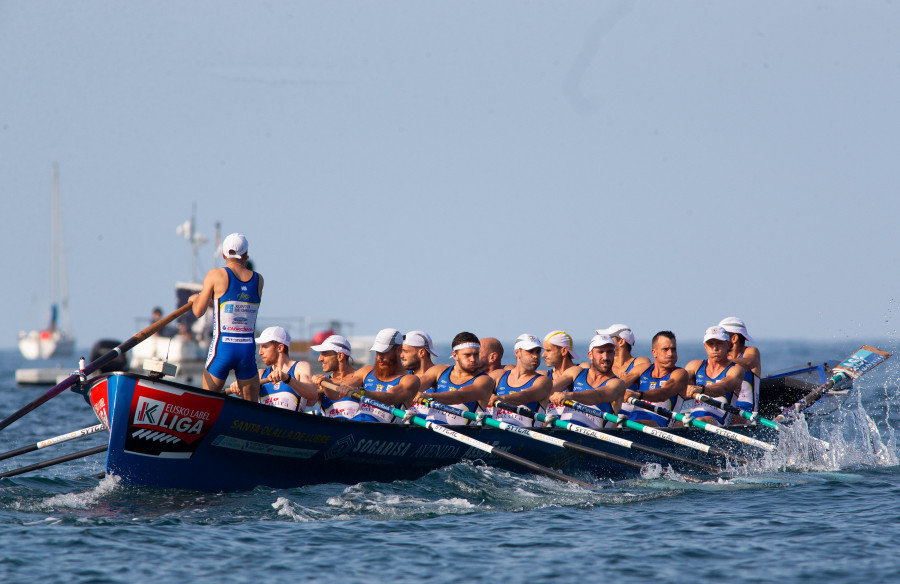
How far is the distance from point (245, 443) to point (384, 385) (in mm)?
1871

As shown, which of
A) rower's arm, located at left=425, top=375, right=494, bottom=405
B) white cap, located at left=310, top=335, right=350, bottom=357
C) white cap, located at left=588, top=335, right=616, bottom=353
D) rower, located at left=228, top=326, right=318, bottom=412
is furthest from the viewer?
white cap, located at left=588, top=335, right=616, bottom=353

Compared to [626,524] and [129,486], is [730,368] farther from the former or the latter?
[129,486]

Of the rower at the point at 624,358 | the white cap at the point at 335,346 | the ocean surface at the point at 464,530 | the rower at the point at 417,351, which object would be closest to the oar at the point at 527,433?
the ocean surface at the point at 464,530

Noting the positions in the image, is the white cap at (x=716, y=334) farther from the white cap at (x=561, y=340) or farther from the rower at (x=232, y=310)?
the rower at (x=232, y=310)

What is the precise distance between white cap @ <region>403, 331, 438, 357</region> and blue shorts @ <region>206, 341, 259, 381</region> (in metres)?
2.19

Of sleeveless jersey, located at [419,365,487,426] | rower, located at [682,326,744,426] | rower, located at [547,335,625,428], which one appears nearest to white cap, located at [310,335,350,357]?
sleeveless jersey, located at [419,365,487,426]

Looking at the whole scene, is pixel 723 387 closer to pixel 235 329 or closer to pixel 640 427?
pixel 640 427

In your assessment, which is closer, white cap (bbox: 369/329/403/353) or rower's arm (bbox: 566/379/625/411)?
white cap (bbox: 369/329/403/353)

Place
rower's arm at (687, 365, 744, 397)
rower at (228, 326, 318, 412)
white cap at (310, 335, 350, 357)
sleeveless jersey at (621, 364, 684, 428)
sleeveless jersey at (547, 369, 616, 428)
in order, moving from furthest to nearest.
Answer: rower's arm at (687, 365, 744, 397)
sleeveless jersey at (621, 364, 684, 428)
sleeveless jersey at (547, 369, 616, 428)
white cap at (310, 335, 350, 357)
rower at (228, 326, 318, 412)

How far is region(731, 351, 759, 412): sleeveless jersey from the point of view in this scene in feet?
43.7

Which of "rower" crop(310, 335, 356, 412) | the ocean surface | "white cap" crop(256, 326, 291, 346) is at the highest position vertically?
"white cap" crop(256, 326, 291, 346)

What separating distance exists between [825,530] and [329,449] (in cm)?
482

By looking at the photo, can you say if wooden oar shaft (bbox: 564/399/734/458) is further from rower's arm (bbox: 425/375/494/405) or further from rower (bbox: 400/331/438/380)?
rower (bbox: 400/331/438/380)

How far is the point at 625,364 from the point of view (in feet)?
43.8
